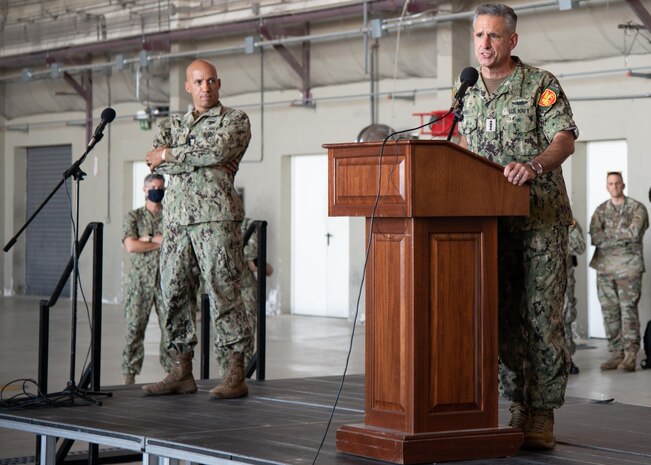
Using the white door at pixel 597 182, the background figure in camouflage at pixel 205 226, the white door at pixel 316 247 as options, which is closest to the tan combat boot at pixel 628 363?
the white door at pixel 597 182

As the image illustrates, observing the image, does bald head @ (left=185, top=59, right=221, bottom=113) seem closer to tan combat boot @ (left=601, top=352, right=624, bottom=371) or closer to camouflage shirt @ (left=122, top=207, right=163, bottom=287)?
camouflage shirt @ (left=122, top=207, right=163, bottom=287)

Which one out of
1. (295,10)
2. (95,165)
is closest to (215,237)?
(295,10)

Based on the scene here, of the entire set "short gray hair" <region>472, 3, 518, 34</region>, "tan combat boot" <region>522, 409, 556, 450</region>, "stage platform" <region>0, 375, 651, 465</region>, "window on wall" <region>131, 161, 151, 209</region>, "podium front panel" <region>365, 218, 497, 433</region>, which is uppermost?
"window on wall" <region>131, 161, 151, 209</region>

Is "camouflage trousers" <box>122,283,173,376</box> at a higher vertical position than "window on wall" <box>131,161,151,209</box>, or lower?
lower

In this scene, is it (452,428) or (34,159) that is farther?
(34,159)

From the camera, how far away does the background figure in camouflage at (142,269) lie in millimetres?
8438

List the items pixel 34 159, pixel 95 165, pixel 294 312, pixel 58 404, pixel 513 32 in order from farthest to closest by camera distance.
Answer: pixel 34 159, pixel 95 165, pixel 294 312, pixel 58 404, pixel 513 32

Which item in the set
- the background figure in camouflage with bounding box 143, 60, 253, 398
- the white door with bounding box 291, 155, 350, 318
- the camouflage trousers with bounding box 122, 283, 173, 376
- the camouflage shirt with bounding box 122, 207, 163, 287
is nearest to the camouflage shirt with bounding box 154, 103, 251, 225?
the background figure in camouflage with bounding box 143, 60, 253, 398

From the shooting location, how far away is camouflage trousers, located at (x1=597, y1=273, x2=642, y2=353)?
1018 centimetres

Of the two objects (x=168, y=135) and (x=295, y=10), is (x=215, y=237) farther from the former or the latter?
(x=295, y=10)

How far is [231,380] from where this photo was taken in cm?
557

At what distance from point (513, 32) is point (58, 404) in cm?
289

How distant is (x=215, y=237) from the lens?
545 cm

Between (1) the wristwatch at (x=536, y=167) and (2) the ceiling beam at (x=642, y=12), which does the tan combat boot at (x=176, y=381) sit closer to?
(1) the wristwatch at (x=536, y=167)
